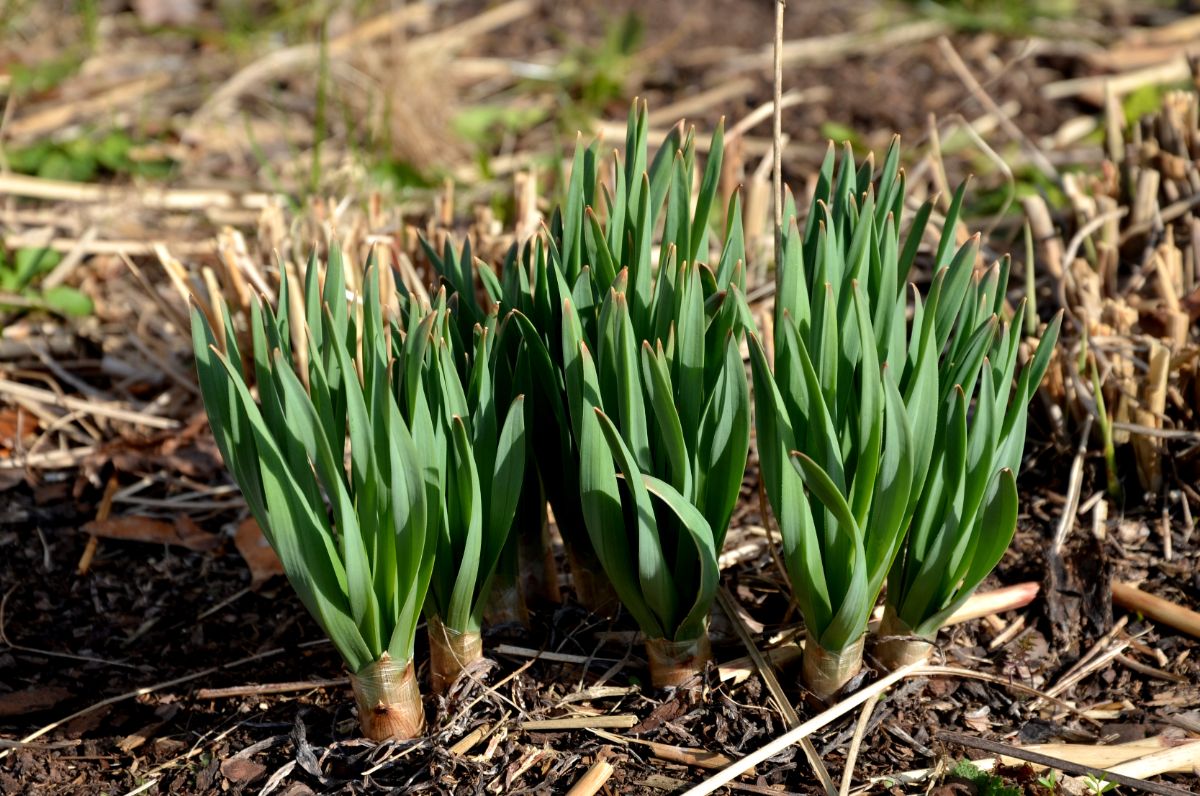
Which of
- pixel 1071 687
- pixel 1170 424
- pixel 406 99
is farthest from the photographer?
pixel 406 99

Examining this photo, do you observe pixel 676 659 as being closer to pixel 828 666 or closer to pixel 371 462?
pixel 828 666

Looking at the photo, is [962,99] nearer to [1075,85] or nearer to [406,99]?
[1075,85]

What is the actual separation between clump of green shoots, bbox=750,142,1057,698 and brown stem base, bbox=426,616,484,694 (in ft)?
1.48

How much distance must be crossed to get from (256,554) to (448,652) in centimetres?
72

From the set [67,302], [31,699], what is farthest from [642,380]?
[67,302]

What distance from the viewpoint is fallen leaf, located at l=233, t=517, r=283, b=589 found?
86.2 inches

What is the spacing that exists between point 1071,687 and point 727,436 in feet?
2.41

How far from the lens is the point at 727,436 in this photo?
1.49m

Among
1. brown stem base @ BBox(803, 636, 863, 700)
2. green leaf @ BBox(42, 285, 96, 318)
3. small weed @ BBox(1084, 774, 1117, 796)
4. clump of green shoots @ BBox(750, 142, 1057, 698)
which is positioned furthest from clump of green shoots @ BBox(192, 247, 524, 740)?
green leaf @ BBox(42, 285, 96, 318)

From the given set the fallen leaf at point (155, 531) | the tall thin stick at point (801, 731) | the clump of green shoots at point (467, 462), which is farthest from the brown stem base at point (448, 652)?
the fallen leaf at point (155, 531)

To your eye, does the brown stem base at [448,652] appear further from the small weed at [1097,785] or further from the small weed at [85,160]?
the small weed at [85,160]

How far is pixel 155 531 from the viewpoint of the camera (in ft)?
7.66

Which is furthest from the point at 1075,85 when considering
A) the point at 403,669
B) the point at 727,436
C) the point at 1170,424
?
the point at 403,669

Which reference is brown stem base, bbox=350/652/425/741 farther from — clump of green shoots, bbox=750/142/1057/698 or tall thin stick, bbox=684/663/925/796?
clump of green shoots, bbox=750/142/1057/698
